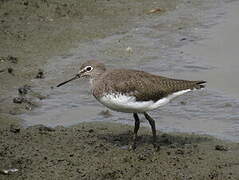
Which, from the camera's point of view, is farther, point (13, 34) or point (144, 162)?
point (13, 34)

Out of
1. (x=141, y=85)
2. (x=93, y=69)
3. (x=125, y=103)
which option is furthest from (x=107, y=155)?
(x=93, y=69)

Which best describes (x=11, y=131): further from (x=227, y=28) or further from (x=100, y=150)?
(x=227, y=28)

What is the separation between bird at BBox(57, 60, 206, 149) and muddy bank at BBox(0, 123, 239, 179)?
40 centimetres

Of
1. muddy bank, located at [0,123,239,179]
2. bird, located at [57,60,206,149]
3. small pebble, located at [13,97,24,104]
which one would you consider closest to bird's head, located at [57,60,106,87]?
bird, located at [57,60,206,149]

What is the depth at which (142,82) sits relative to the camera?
362 inches

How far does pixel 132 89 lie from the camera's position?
905 cm

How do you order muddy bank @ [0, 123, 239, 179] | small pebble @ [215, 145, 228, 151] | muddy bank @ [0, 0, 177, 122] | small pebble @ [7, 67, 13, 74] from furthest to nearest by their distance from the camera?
muddy bank @ [0, 0, 177, 122] → small pebble @ [7, 67, 13, 74] → small pebble @ [215, 145, 228, 151] → muddy bank @ [0, 123, 239, 179]

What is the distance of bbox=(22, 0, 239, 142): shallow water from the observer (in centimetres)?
1034

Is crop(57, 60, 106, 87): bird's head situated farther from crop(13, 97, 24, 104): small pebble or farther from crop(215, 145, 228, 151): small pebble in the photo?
crop(215, 145, 228, 151): small pebble

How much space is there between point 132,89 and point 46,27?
5.04 m

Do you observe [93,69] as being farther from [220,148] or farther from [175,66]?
[175,66]

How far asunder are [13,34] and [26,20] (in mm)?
732

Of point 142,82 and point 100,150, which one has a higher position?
point 142,82

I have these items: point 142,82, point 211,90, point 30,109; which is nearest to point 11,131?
point 30,109
